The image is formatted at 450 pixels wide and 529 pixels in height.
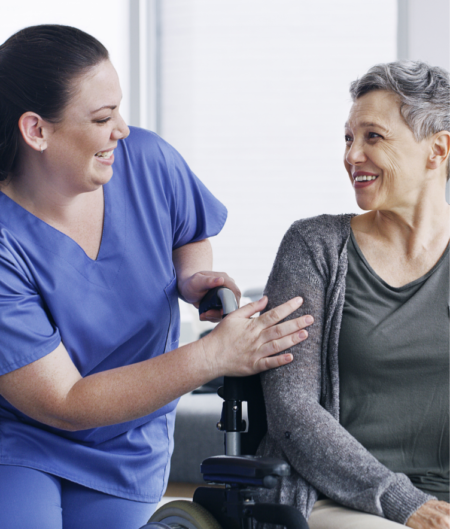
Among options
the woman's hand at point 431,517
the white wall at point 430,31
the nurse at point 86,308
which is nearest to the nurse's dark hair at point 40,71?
the nurse at point 86,308

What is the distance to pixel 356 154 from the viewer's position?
1238 millimetres

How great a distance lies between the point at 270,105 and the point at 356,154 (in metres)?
2.45

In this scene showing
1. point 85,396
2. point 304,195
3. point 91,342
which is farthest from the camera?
point 304,195

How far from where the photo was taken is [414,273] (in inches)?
48.7

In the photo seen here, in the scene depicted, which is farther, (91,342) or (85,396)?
(91,342)

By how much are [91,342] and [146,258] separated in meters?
0.22

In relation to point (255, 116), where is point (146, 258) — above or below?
below

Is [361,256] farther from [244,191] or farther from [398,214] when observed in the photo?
[244,191]

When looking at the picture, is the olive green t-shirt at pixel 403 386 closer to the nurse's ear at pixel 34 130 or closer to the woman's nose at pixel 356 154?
the woman's nose at pixel 356 154

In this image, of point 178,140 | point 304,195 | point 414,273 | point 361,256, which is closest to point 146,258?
point 361,256

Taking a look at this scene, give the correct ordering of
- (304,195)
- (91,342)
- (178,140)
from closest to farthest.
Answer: (91,342), (304,195), (178,140)

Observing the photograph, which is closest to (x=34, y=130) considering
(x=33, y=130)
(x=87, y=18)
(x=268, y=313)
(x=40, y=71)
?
→ (x=33, y=130)

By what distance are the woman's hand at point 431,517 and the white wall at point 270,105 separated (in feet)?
8.49

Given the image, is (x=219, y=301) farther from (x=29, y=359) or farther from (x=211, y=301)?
(x=29, y=359)
